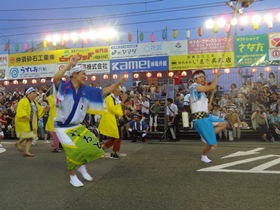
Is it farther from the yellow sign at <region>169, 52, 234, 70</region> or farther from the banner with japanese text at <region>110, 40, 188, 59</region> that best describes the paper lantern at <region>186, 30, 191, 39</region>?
the yellow sign at <region>169, 52, 234, 70</region>

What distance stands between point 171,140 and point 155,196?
7.20 m

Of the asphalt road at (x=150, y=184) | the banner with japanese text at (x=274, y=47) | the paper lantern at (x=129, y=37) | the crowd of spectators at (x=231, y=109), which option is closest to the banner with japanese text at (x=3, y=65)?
the crowd of spectators at (x=231, y=109)

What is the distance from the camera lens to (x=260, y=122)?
10.9 metres

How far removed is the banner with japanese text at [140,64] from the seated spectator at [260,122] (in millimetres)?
6282

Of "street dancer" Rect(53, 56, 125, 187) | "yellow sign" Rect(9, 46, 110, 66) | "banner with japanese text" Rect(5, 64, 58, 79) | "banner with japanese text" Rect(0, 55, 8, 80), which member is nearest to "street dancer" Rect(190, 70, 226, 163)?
"street dancer" Rect(53, 56, 125, 187)

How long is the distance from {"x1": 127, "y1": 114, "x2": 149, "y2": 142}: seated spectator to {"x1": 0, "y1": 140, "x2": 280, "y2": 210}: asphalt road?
4.03 m

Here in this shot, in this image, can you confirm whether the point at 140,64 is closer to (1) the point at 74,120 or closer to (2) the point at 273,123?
(2) the point at 273,123

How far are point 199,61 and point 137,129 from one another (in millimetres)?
6223

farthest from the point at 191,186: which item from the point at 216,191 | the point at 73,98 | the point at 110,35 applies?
the point at 110,35

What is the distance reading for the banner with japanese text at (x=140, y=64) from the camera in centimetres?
1627

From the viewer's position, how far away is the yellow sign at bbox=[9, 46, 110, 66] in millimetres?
17297

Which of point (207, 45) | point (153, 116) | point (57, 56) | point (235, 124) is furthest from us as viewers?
point (57, 56)

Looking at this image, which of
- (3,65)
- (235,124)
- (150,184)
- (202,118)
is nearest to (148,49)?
(235,124)

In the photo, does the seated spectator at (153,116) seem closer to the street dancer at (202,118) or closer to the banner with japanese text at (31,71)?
the street dancer at (202,118)
